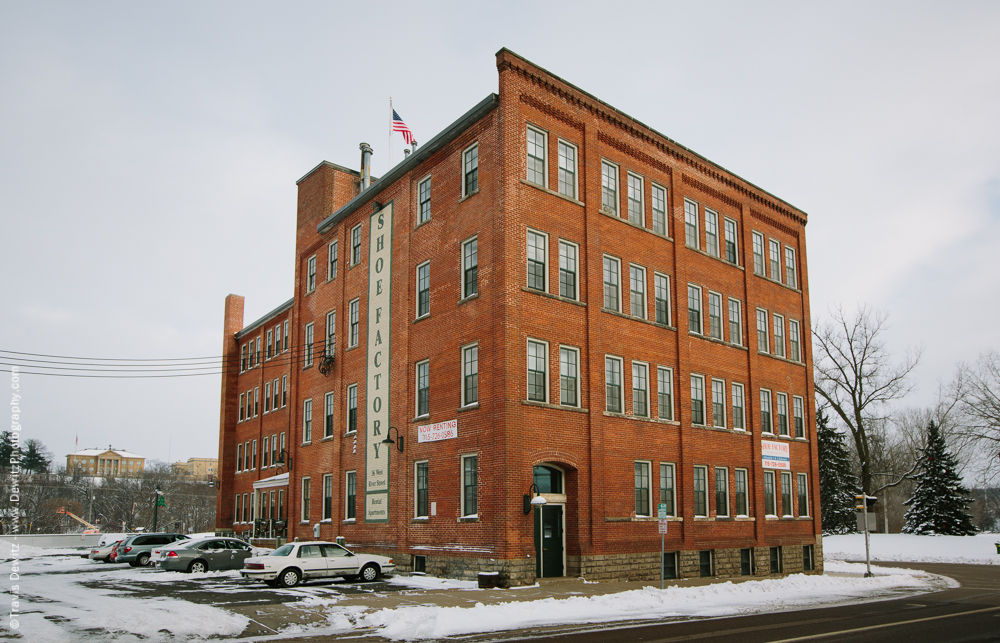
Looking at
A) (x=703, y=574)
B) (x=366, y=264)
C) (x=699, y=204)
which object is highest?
(x=699, y=204)

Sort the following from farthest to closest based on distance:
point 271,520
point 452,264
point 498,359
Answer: point 271,520 → point 452,264 → point 498,359

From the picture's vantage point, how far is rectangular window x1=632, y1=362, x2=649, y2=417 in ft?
89.1

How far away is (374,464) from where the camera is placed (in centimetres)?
2966

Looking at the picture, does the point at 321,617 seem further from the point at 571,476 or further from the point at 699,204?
the point at 699,204

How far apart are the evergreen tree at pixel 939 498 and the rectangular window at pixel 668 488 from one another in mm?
40556

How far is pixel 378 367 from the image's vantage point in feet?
99.2

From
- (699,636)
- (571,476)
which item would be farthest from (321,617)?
(571,476)

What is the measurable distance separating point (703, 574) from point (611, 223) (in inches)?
548

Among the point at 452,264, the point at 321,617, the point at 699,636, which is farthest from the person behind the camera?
the point at 452,264

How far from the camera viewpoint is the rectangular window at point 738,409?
3214 cm

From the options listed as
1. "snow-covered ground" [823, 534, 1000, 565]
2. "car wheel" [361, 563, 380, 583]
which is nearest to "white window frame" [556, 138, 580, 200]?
"car wheel" [361, 563, 380, 583]

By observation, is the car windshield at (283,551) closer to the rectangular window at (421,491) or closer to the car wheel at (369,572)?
the car wheel at (369,572)

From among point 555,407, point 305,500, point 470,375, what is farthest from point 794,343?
point 305,500

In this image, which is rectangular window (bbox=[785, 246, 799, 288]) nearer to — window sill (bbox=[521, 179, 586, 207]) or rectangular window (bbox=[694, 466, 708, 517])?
rectangular window (bbox=[694, 466, 708, 517])
